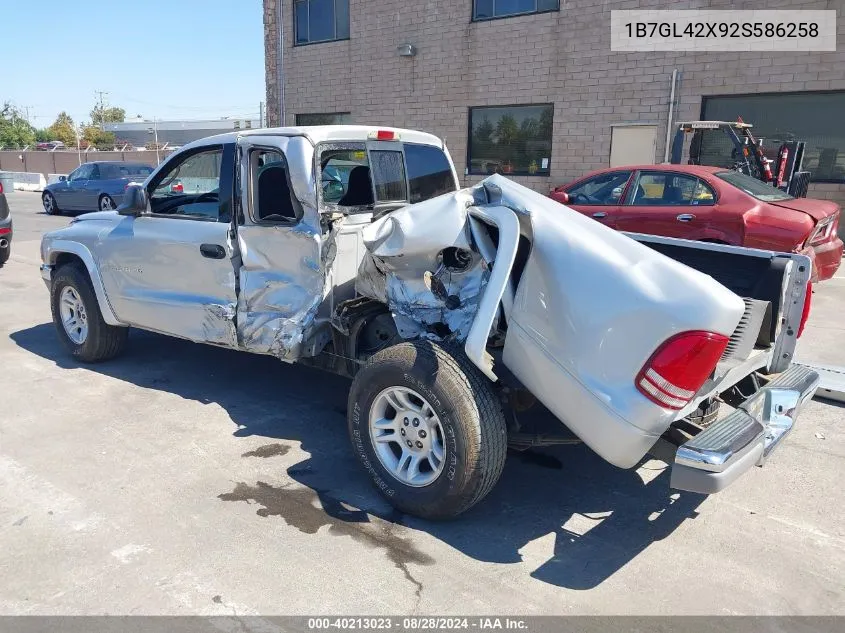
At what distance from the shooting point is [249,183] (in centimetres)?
464

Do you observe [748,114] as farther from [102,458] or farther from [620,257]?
[102,458]

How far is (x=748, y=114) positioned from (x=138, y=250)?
12.6 meters

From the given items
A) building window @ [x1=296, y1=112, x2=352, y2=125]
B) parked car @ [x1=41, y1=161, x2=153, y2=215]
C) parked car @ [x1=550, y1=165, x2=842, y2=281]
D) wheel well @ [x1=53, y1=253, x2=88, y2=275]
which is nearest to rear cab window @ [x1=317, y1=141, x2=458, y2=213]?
wheel well @ [x1=53, y1=253, x2=88, y2=275]

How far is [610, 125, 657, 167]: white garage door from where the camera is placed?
571 inches

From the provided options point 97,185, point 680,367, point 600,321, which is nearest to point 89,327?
point 600,321

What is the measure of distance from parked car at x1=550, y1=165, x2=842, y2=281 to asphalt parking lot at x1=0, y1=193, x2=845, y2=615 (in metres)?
3.44

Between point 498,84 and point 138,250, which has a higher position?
point 498,84

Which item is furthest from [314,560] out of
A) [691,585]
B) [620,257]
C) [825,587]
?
[825,587]

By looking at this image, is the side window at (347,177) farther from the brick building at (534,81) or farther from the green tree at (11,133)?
the green tree at (11,133)

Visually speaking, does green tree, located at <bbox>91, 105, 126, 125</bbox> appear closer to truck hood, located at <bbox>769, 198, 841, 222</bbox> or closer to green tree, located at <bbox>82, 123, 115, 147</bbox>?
green tree, located at <bbox>82, 123, 115, 147</bbox>

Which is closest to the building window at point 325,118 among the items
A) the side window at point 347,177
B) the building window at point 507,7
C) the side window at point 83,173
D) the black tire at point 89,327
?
the building window at point 507,7

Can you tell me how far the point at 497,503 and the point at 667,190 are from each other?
641 cm

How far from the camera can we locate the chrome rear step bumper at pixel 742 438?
113 inches

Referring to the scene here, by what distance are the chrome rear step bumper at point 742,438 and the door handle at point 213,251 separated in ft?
10.6
